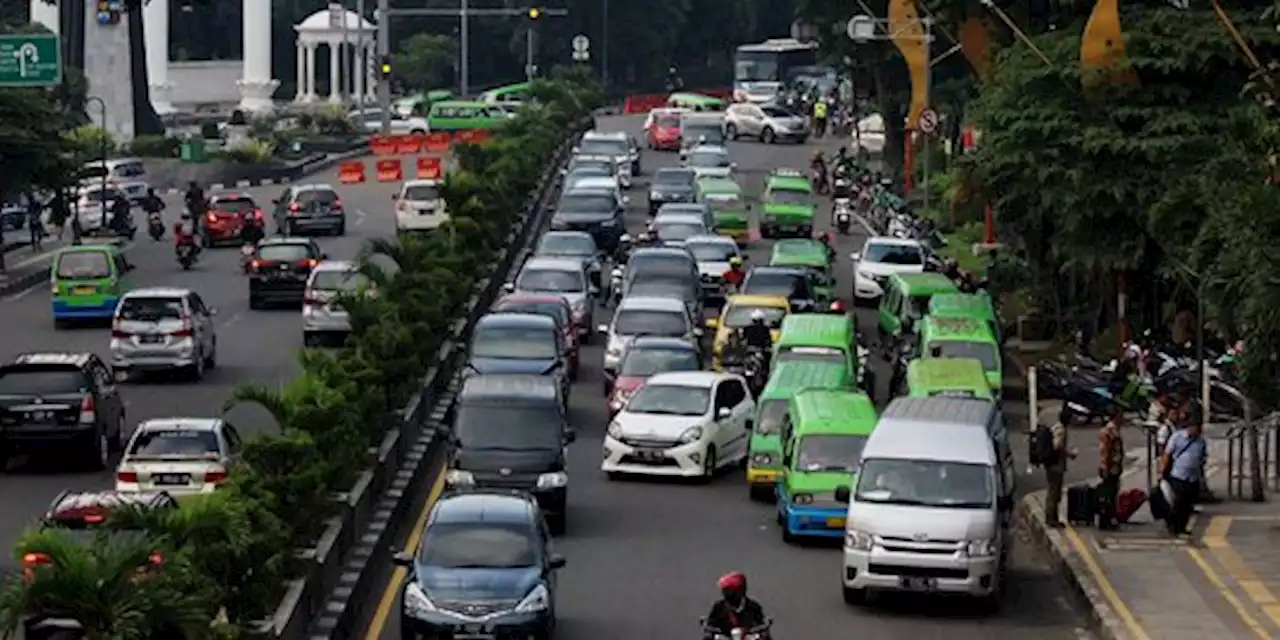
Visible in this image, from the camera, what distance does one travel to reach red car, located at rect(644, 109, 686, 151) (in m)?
103

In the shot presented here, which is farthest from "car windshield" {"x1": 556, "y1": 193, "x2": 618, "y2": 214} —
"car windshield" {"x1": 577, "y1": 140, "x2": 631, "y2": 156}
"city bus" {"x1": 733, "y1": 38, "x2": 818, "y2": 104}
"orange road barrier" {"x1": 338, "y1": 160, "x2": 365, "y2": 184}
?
"city bus" {"x1": 733, "y1": 38, "x2": 818, "y2": 104}

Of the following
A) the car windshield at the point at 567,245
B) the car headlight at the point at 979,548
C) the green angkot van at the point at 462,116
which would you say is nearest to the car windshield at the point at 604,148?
the green angkot van at the point at 462,116

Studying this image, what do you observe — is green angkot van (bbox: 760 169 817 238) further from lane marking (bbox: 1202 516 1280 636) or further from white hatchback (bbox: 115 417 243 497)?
white hatchback (bbox: 115 417 243 497)

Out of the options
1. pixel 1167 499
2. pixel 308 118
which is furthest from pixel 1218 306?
pixel 308 118

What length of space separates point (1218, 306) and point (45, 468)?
16180 mm

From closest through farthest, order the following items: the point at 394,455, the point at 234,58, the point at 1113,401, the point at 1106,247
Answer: the point at 394,455 → the point at 1113,401 → the point at 1106,247 → the point at 234,58

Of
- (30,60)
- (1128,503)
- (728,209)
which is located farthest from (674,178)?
(1128,503)

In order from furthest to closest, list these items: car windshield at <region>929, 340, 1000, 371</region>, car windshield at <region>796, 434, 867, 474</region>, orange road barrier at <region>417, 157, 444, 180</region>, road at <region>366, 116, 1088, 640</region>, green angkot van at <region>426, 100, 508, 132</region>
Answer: green angkot van at <region>426, 100, 508, 132</region> → orange road barrier at <region>417, 157, 444, 180</region> → car windshield at <region>929, 340, 1000, 371</region> → car windshield at <region>796, 434, 867, 474</region> → road at <region>366, 116, 1088, 640</region>

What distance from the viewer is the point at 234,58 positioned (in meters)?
152

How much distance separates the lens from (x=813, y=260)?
5741cm

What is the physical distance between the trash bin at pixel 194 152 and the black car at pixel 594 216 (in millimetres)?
28992

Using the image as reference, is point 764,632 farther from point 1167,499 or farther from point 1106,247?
point 1106,247

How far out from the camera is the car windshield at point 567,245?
58125 millimetres

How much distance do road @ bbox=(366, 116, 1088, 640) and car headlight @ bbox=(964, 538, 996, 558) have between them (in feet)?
2.38
